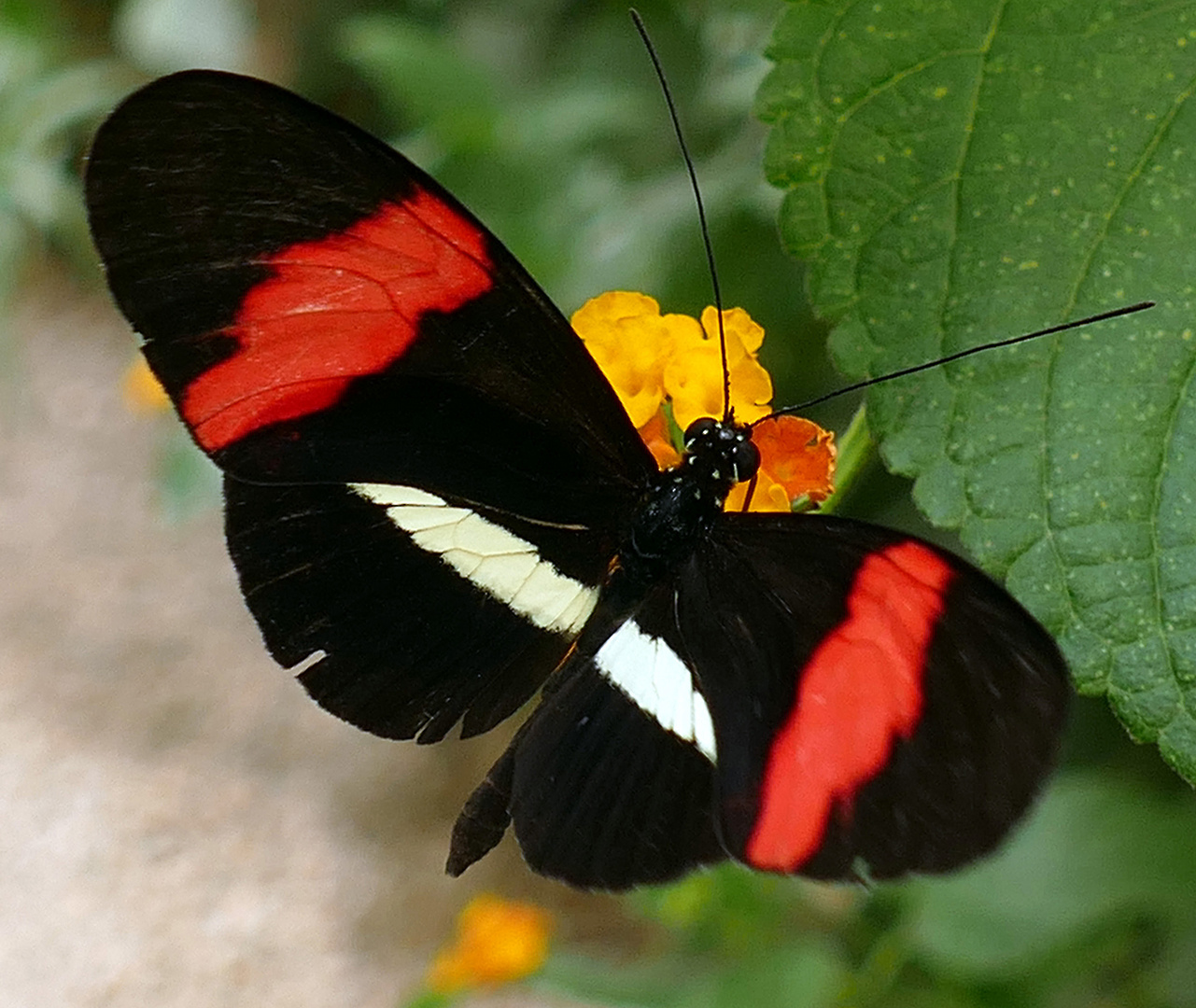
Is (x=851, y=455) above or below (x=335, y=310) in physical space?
below

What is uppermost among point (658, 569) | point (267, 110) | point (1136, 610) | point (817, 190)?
point (267, 110)

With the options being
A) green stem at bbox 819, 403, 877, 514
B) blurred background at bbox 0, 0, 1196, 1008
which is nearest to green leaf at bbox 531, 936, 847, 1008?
blurred background at bbox 0, 0, 1196, 1008

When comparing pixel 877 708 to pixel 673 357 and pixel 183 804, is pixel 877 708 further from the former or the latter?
pixel 183 804

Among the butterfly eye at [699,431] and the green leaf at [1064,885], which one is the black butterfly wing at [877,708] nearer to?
the butterfly eye at [699,431]

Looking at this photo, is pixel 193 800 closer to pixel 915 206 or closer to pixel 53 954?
pixel 53 954

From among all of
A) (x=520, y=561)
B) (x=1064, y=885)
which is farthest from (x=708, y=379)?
(x=1064, y=885)

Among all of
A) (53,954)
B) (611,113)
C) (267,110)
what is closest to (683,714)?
(267,110)

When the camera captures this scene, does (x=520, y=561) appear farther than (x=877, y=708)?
Yes

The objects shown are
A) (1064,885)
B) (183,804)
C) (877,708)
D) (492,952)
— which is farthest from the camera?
(183,804)
